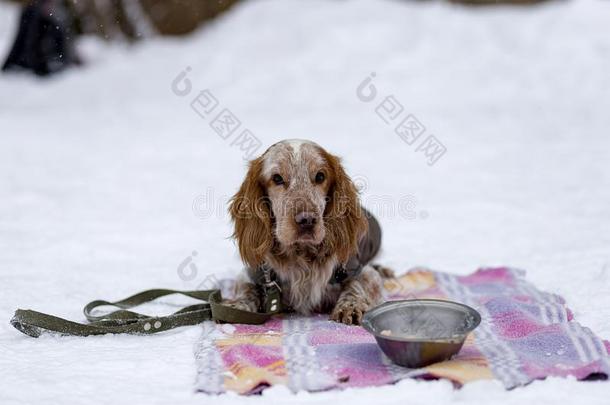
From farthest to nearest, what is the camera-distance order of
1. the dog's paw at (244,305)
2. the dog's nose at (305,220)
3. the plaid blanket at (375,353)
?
the dog's paw at (244,305) < the dog's nose at (305,220) < the plaid blanket at (375,353)

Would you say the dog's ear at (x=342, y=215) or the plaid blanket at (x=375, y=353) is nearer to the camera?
the plaid blanket at (x=375, y=353)

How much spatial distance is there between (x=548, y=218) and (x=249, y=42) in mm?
7753

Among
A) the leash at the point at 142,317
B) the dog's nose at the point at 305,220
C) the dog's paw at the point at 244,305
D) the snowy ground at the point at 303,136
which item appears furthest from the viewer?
the dog's paw at the point at 244,305

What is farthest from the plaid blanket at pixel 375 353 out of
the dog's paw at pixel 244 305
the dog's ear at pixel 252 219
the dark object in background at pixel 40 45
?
the dark object in background at pixel 40 45

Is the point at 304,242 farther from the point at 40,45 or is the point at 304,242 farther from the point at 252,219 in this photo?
the point at 40,45

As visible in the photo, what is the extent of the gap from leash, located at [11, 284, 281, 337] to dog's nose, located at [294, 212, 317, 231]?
432 millimetres

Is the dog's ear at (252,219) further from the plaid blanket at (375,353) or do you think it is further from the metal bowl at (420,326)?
the metal bowl at (420,326)

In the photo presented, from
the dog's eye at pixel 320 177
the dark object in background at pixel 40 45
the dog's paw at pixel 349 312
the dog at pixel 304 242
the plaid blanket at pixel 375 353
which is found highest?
the dark object in background at pixel 40 45

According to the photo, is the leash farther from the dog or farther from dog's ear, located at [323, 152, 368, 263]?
dog's ear, located at [323, 152, 368, 263]

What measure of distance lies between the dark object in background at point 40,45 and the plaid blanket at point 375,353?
9762 millimetres

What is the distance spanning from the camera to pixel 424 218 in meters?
5.87

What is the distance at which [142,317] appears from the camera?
11.7 ft

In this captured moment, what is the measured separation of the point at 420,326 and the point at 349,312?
1.52 ft

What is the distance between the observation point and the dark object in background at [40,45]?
12.2 meters
